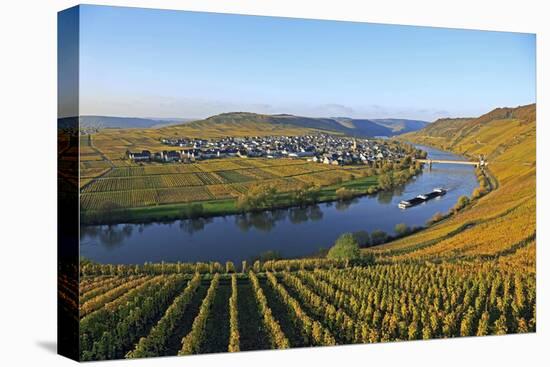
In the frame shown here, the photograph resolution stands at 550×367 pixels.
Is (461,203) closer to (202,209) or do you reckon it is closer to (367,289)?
(367,289)

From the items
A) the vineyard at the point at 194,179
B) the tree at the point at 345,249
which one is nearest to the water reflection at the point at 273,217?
the vineyard at the point at 194,179

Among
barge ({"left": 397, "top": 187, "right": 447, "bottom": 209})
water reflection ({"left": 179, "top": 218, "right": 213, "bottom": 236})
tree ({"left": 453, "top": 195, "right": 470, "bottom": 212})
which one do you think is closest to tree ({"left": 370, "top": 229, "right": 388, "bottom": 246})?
barge ({"left": 397, "top": 187, "right": 447, "bottom": 209})

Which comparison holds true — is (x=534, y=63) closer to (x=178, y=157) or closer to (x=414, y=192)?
(x=414, y=192)

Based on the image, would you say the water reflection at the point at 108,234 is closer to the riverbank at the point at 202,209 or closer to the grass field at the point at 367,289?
the riverbank at the point at 202,209

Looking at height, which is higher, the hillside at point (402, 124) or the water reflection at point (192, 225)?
the hillside at point (402, 124)

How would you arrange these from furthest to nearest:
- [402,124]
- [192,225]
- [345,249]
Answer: [402,124], [345,249], [192,225]

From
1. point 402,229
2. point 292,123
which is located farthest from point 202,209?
point 402,229
